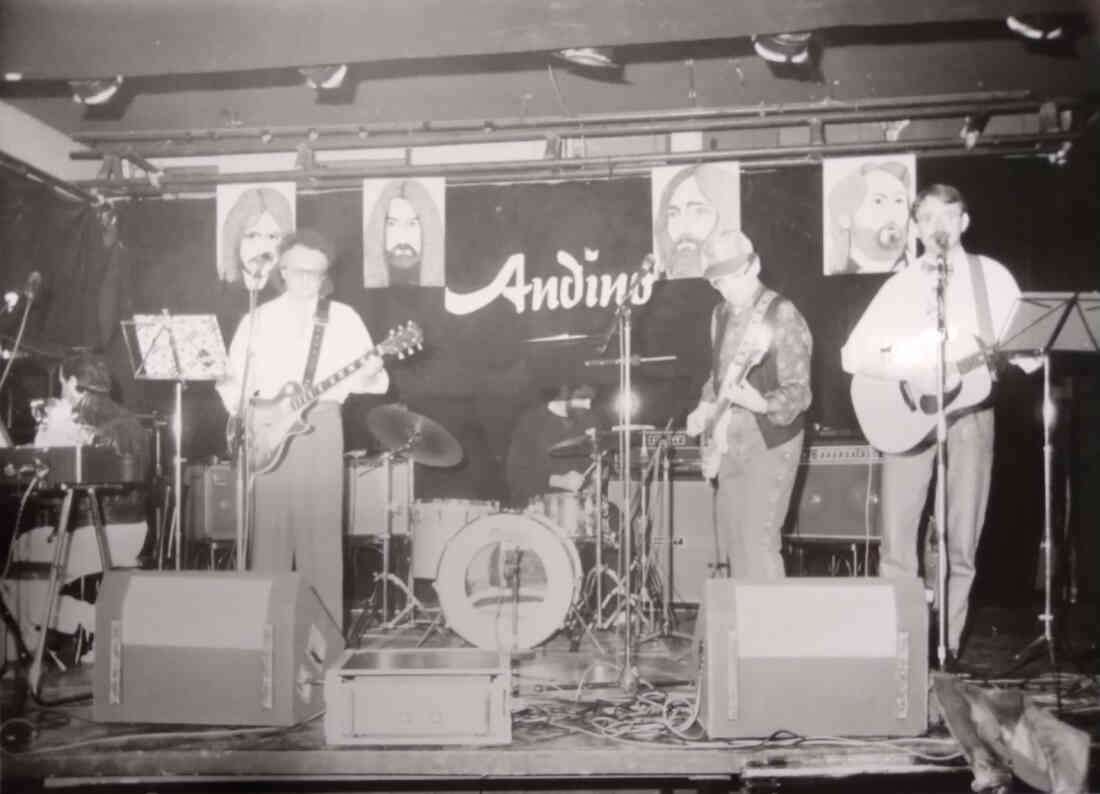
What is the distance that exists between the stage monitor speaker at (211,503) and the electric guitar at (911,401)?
4775 mm

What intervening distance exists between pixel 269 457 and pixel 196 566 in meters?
3.14

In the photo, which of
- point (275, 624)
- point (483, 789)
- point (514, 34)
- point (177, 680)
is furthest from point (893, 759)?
point (514, 34)

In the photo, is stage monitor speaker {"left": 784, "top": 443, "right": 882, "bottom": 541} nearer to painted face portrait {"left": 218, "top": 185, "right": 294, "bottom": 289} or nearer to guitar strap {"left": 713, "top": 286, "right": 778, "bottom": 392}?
guitar strap {"left": 713, "top": 286, "right": 778, "bottom": 392}

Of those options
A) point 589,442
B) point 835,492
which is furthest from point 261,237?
point 835,492

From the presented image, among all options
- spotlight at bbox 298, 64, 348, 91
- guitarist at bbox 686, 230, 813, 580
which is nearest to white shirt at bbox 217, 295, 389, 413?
guitarist at bbox 686, 230, 813, 580

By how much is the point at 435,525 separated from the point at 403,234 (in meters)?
2.46

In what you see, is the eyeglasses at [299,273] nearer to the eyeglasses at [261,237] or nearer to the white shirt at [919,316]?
the eyeglasses at [261,237]

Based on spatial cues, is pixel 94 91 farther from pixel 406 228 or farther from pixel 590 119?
pixel 590 119

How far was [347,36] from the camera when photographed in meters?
5.12

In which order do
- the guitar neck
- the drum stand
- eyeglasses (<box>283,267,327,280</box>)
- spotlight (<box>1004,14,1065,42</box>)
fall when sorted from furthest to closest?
the drum stand
spotlight (<box>1004,14,1065,42</box>)
eyeglasses (<box>283,267,327,280</box>)
the guitar neck

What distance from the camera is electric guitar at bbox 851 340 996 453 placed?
4.36m

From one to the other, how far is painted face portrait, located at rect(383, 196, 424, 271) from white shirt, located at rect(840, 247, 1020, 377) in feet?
12.6

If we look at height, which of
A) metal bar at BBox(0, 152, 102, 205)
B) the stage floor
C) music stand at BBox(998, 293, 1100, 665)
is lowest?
the stage floor

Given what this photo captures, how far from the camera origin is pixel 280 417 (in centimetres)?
490
